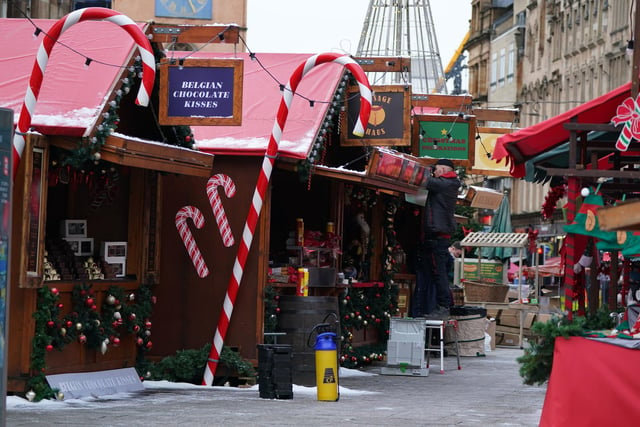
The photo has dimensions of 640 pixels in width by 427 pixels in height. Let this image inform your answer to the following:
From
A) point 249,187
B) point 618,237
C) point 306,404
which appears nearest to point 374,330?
point 249,187

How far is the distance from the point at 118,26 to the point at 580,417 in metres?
7.52

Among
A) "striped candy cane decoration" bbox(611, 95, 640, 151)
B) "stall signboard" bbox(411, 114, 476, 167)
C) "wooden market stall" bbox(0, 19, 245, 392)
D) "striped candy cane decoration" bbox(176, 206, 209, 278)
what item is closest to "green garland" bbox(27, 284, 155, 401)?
"wooden market stall" bbox(0, 19, 245, 392)

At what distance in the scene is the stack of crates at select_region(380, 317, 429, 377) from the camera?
63.4 feet

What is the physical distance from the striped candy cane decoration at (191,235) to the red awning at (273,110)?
80 cm

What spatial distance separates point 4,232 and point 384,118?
10.3 m

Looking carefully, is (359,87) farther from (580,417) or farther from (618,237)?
(580,417)

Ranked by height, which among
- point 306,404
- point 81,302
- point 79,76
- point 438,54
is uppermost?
point 438,54

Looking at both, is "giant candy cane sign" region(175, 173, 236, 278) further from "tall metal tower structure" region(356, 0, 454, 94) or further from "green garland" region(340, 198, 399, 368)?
"tall metal tower structure" region(356, 0, 454, 94)

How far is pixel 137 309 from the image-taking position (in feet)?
53.5

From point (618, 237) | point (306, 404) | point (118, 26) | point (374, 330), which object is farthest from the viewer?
point (374, 330)

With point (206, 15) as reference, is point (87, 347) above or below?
below

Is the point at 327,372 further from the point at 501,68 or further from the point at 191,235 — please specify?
the point at 501,68

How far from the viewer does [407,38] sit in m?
27.3

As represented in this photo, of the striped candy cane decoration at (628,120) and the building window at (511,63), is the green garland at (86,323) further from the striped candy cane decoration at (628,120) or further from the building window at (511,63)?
the building window at (511,63)
